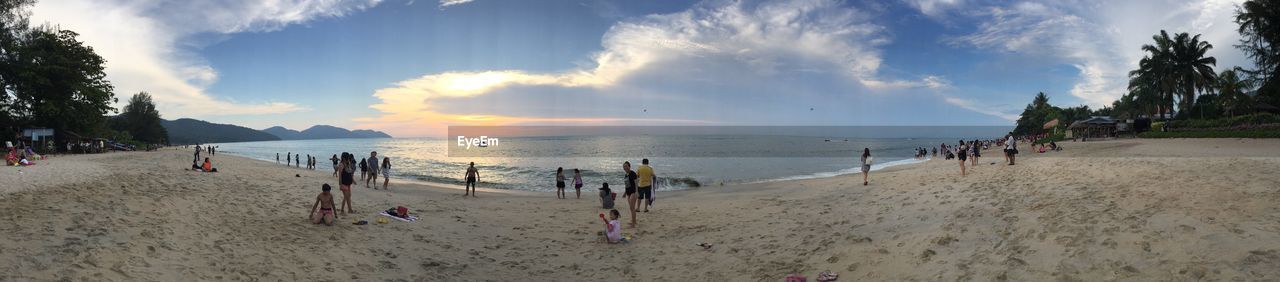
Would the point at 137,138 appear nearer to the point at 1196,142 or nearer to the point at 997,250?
the point at 997,250

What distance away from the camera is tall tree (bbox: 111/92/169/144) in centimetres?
8419

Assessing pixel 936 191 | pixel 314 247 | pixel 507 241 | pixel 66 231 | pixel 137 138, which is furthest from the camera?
pixel 137 138

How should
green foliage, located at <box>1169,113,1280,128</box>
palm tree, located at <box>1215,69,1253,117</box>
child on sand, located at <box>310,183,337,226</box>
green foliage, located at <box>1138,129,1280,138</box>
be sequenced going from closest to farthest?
child on sand, located at <box>310,183,337,226</box>, green foliage, located at <box>1138,129,1280,138</box>, green foliage, located at <box>1169,113,1280,128</box>, palm tree, located at <box>1215,69,1253,117</box>

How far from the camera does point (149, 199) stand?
10.7 meters

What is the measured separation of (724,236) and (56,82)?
52668mm

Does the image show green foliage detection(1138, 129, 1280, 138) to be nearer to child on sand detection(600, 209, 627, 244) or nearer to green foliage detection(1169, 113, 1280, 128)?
green foliage detection(1169, 113, 1280, 128)

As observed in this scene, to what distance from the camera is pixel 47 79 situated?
115 ft

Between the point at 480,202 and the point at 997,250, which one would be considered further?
the point at 480,202

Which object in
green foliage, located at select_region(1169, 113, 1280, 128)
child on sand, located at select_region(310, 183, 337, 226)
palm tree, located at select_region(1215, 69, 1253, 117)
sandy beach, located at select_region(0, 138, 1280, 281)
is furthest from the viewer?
palm tree, located at select_region(1215, 69, 1253, 117)

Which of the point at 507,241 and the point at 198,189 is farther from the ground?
the point at 198,189

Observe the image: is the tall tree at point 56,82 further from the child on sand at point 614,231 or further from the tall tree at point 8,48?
the child on sand at point 614,231

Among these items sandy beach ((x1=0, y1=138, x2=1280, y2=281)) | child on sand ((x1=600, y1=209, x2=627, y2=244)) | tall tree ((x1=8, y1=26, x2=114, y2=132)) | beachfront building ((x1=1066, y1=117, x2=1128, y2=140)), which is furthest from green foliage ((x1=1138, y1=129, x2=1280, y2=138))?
tall tree ((x1=8, y1=26, x2=114, y2=132))

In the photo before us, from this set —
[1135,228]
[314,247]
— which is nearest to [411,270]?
[314,247]

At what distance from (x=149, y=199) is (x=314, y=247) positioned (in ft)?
17.2
